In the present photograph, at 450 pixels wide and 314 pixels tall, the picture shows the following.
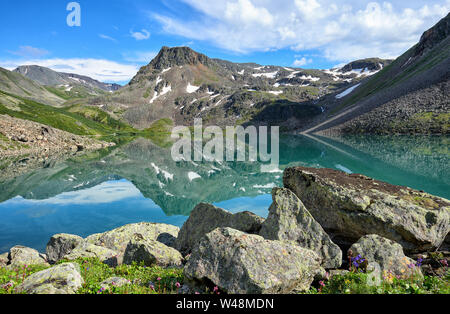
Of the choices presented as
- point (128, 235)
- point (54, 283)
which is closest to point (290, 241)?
point (54, 283)

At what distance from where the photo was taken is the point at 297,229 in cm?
1231

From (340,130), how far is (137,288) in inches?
6737

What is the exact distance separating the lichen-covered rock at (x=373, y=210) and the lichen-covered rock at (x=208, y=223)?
398cm

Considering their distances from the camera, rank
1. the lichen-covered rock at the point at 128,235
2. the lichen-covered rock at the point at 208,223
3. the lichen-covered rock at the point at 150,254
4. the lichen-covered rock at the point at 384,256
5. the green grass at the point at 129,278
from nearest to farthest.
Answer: the green grass at the point at 129,278 → the lichen-covered rock at the point at 384,256 → the lichen-covered rock at the point at 150,254 → the lichen-covered rock at the point at 208,223 → the lichen-covered rock at the point at 128,235

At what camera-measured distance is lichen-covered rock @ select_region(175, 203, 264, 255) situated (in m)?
14.3

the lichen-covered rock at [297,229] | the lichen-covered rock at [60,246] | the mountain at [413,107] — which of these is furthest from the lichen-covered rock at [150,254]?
the mountain at [413,107]

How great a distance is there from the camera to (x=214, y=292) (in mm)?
8273

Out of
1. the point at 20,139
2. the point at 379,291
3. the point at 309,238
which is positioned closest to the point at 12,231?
the point at 309,238

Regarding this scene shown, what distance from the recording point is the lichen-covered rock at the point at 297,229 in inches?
449

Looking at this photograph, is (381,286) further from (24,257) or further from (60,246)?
(24,257)

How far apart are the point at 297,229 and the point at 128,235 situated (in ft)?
42.9

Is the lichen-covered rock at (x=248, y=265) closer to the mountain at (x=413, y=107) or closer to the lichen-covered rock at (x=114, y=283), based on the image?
the lichen-covered rock at (x=114, y=283)

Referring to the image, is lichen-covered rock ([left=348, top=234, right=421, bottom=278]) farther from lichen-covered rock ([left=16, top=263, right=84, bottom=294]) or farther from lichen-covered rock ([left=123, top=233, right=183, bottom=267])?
lichen-covered rock ([left=16, top=263, right=84, bottom=294])

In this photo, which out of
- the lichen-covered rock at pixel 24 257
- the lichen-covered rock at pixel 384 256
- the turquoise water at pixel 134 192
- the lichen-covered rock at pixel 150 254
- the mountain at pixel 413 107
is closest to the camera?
the lichen-covered rock at pixel 384 256
